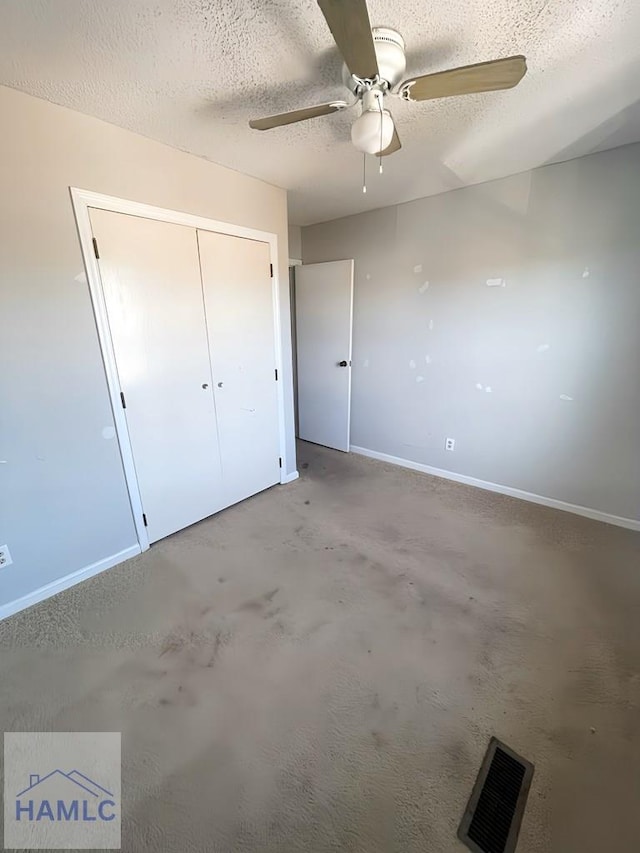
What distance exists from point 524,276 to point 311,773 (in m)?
3.04

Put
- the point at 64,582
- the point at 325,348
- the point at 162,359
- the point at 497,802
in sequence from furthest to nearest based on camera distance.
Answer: the point at 325,348, the point at 162,359, the point at 64,582, the point at 497,802

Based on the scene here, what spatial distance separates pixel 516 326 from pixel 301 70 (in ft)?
6.90

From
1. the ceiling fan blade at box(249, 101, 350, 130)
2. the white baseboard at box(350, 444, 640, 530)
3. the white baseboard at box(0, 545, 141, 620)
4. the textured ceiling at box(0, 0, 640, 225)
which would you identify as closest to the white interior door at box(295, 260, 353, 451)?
the white baseboard at box(350, 444, 640, 530)

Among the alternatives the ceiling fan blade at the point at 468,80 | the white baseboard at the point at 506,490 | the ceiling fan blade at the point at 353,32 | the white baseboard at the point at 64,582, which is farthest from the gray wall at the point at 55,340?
the white baseboard at the point at 506,490

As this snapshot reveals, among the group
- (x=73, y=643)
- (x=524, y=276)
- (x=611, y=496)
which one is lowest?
(x=73, y=643)

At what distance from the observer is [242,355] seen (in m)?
2.60

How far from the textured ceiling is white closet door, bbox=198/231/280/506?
570 millimetres

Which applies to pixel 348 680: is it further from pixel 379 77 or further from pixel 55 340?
pixel 379 77

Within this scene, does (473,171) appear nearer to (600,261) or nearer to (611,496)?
(600,261)

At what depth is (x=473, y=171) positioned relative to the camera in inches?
94.3

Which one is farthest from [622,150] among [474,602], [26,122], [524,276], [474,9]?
[26,122]

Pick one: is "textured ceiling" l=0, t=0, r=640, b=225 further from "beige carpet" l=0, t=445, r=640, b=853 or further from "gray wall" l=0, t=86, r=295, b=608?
"beige carpet" l=0, t=445, r=640, b=853

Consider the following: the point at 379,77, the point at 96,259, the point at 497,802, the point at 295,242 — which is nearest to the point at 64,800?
the point at 497,802

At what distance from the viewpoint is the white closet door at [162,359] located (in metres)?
1.92
